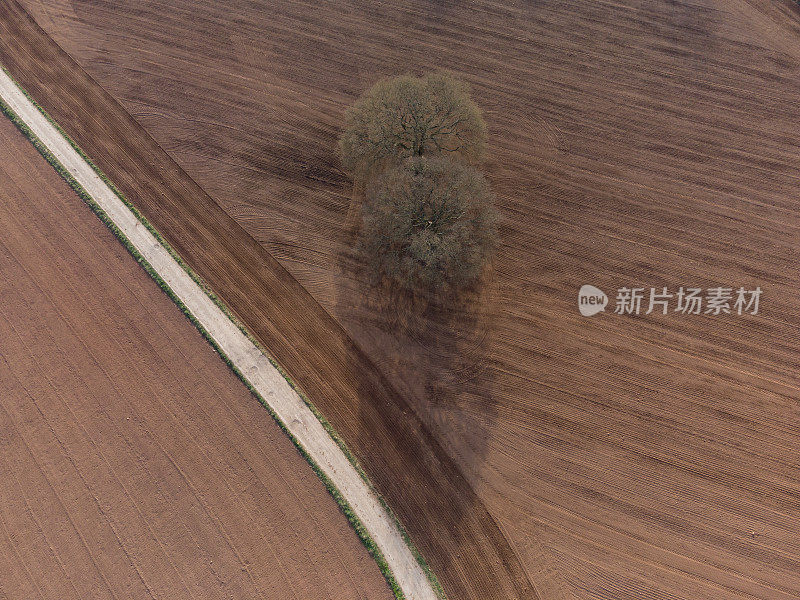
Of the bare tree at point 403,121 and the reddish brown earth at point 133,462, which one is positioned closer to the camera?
the reddish brown earth at point 133,462

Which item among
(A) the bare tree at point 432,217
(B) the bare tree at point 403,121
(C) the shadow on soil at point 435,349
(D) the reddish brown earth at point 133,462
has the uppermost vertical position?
(B) the bare tree at point 403,121

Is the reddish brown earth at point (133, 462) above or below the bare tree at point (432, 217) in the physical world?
below

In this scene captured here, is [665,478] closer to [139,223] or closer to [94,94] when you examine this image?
[139,223]

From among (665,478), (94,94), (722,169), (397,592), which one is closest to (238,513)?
(397,592)

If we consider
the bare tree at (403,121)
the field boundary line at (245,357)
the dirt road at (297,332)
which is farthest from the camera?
the bare tree at (403,121)

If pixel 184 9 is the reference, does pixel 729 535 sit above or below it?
below

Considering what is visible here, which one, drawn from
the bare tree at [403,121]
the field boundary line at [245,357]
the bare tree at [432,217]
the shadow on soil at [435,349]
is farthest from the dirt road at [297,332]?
the bare tree at [403,121]

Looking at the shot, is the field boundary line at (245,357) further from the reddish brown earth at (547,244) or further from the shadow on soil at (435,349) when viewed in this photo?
the shadow on soil at (435,349)
